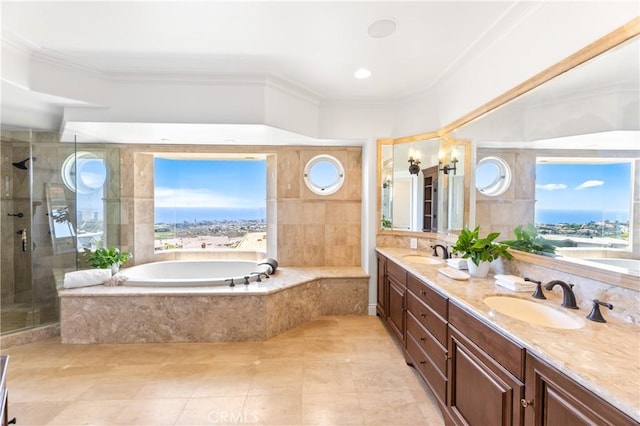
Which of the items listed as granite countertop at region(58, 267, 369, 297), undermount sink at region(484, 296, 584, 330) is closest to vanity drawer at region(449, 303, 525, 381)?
undermount sink at region(484, 296, 584, 330)

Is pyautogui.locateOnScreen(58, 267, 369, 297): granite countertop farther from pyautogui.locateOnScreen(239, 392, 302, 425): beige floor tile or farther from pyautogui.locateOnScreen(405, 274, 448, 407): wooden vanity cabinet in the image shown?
pyautogui.locateOnScreen(405, 274, 448, 407): wooden vanity cabinet

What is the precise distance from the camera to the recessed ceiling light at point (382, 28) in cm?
196

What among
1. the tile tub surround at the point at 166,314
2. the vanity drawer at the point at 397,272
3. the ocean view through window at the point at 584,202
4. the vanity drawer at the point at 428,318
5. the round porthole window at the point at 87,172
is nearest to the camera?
the ocean view through window at the point at 584,202

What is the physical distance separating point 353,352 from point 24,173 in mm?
4260

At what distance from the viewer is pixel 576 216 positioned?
5.30ft

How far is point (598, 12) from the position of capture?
141cm

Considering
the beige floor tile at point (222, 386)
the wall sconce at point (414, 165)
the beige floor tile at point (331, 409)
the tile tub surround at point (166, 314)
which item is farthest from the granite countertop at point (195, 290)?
the wall sconce at point (414, 165)

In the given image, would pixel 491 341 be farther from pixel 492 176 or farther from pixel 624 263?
pixel 492 176

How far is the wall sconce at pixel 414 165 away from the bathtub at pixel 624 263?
2.16m

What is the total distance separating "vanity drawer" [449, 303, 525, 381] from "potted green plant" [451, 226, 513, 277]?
55cm

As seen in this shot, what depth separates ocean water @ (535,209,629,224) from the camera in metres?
1.40

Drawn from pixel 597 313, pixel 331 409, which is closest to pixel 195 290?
pixel 331 409

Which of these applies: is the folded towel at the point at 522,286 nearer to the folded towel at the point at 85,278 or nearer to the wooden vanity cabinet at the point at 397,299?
the wooden vanity cabinet at the point at 397,299

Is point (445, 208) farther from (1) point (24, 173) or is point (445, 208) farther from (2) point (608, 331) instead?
(1) point (24, 173)
